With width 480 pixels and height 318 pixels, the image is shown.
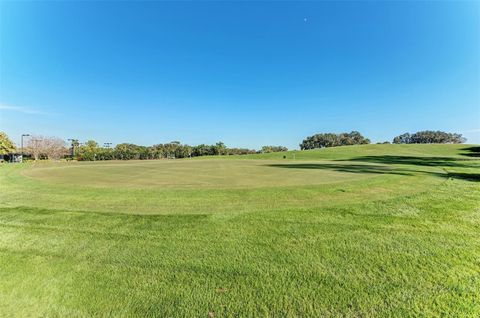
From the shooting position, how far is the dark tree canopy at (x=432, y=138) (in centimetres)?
10423

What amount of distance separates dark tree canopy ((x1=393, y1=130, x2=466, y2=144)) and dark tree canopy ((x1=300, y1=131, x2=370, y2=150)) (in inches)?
1260

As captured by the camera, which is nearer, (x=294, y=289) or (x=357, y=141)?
(x=294, y=289)

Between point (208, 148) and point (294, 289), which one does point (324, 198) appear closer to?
point (294, 289)

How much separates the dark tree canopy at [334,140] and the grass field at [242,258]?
4419 inches

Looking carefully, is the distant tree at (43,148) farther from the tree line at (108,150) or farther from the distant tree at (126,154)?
→ the distant tree at (126,154)

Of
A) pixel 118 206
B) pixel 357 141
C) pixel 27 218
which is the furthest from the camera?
pixel 357 141

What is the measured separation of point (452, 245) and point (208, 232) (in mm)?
4484

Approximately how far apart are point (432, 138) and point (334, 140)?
48.0 metres

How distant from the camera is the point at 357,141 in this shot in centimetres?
11062

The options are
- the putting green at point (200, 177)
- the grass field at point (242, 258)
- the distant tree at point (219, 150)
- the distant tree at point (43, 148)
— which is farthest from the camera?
the distant tree at point (219, 150)

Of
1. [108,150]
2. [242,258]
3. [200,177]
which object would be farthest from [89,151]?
[242,258]

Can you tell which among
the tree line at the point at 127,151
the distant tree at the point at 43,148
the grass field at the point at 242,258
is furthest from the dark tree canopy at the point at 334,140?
the grass field at the point at 242,258

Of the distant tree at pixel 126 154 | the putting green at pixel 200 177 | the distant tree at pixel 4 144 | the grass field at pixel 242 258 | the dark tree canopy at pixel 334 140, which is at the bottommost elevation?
the grass field at pixel 242 258

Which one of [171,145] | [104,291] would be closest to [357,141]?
[171,145]
